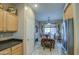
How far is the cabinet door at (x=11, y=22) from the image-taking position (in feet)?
9.21

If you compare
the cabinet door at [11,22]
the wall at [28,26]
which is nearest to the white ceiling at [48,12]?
the wall at [28,26]

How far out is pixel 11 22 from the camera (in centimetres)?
301

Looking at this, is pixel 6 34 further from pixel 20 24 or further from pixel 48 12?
pixel 48 12

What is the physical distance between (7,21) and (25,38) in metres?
0.78

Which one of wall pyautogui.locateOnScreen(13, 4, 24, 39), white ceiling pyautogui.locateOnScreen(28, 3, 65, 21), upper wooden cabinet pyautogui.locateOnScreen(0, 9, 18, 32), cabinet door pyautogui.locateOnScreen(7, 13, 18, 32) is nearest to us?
upper wooden cabinet pyautogui.locateOnScreen(0, 9, 18, 32)

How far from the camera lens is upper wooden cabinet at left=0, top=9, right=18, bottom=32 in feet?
8.02

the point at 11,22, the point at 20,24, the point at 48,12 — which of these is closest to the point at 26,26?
the point at 20,24

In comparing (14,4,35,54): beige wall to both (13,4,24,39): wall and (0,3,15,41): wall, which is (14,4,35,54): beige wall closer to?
(13,4,24,39): wall

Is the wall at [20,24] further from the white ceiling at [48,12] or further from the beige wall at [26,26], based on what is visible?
the white ceiling at [48,12]

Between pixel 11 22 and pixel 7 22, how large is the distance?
10.8 inches

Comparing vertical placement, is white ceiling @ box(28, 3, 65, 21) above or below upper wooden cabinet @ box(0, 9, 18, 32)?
above

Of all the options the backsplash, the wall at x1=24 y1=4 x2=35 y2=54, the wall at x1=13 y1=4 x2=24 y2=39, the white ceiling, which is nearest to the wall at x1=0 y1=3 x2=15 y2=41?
the backsplash
